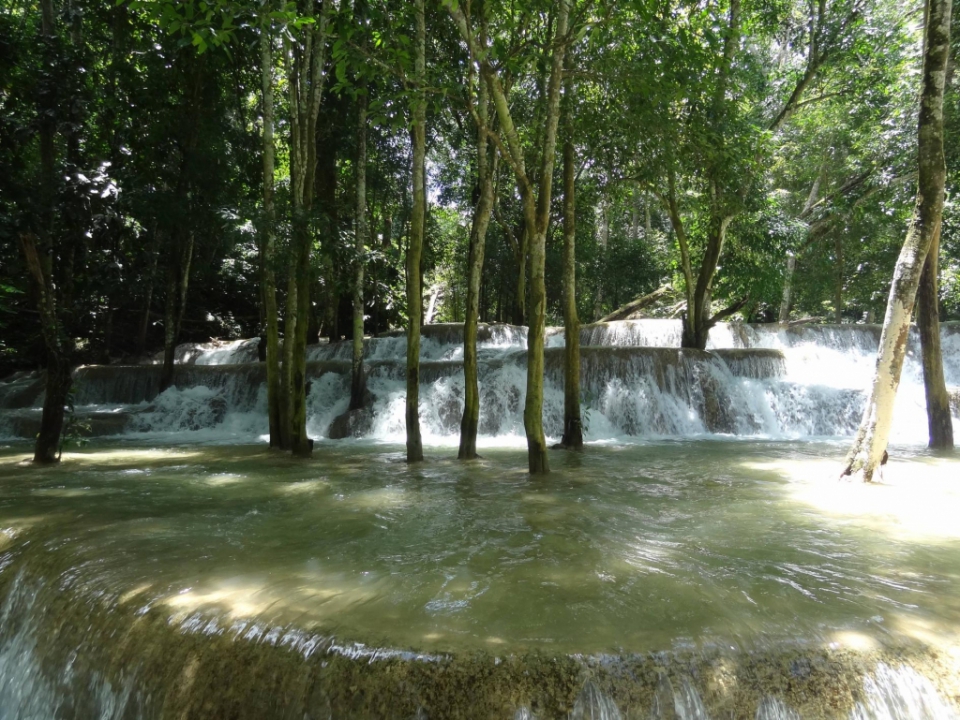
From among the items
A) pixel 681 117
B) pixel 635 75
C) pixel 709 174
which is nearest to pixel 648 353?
pixel 709 174

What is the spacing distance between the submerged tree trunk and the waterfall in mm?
5761

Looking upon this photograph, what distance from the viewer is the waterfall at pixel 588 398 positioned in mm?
13039

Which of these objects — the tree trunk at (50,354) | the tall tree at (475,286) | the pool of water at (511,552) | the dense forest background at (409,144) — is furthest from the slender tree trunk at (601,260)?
the tree trunk at (50,354)

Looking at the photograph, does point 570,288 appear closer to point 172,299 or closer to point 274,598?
point 274,598

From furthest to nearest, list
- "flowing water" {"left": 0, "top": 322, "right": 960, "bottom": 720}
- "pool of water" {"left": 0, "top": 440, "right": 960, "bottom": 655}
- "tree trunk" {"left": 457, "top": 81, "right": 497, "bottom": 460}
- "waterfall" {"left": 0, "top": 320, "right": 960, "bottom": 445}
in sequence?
"waterfall" {"left": 0, "top": 320, "right": 960, "bottom": 445} < "tree trunk" {"left": 457, "top": 81, "right": 497, "bottom": 460} < "pool of water" {"left": 0, "top": 440, "right": 960, "bottom": 655} < "flowing water" {"left": 0, "top": 322, "right": 960, "bottom": 720}

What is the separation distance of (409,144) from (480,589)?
53.6 ft

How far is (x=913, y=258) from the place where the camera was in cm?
679

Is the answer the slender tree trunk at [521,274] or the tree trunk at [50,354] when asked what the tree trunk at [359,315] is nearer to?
the tree trunk at [50,354]

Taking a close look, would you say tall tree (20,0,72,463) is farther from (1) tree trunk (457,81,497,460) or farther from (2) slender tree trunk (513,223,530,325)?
(2) slender tree trunk (513,223,530,325)

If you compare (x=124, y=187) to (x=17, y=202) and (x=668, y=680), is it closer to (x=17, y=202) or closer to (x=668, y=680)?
(x=17, y=202)

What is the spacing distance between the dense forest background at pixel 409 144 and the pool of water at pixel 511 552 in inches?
134

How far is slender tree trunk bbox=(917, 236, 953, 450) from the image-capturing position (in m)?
8.90

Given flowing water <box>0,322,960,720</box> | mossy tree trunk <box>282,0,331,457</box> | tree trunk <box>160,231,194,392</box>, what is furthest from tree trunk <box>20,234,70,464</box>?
tree trunk <box>160,231,194,392</box>

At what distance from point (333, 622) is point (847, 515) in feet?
14.7
